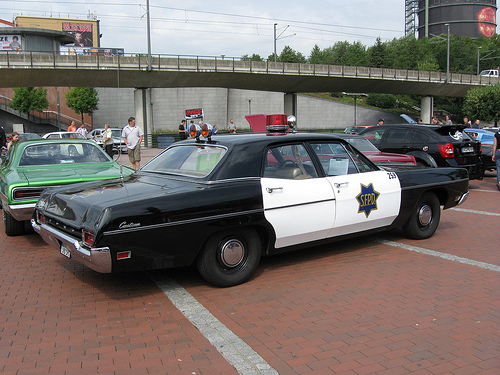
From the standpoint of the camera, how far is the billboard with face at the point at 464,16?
12425 cm

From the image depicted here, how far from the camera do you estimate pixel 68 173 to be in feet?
24.1

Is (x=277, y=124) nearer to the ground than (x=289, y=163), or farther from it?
farther from it

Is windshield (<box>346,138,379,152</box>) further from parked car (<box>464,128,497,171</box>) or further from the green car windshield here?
the green car windshield

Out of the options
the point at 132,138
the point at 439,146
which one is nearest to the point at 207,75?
the point at 132,138

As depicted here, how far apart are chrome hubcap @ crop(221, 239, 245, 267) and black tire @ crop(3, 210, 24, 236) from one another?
4490mm

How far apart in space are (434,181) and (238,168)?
324 cm

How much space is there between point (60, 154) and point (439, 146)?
836 centimetres

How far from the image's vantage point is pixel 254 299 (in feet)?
15.3

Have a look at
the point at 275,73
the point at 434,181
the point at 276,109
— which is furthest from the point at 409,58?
the point at 434,181

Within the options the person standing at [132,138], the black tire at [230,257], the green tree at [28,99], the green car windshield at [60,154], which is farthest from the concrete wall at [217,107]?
the black tire at [230,257]

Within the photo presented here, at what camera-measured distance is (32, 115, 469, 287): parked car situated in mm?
4355

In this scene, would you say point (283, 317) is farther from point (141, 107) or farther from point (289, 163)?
point (141, 107)

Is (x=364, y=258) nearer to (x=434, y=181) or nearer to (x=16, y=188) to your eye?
(x=434, y=181)

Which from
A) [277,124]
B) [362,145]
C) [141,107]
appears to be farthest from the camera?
[141,107]
